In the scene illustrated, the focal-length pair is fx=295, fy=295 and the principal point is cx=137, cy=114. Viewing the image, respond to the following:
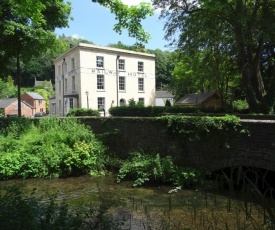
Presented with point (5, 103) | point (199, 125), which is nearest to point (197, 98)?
point (199, 125)

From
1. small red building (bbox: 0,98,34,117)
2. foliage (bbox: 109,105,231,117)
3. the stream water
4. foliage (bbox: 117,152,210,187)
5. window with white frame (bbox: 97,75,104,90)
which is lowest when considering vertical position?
the stream water

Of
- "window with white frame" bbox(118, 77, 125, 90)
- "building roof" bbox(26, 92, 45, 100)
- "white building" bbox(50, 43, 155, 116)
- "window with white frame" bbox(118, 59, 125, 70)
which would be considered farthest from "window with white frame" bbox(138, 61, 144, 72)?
"building roof" bbox(26, 92, 45, 100)

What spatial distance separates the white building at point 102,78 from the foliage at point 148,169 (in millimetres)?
24009

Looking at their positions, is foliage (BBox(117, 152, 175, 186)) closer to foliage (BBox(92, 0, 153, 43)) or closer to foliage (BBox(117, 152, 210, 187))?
foliage (BBox(117, 152, 210, 187))

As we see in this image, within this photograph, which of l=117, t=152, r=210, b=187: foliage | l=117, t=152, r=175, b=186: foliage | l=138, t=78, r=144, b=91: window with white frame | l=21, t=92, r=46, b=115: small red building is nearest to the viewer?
l=117, t=152, r=210, b=187: foliage

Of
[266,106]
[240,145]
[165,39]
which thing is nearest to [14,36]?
[165,39]

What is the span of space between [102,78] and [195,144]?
88.6 ft

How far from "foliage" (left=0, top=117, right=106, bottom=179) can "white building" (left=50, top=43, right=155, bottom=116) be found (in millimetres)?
20427

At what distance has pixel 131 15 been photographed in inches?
276

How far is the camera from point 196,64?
76.0 ft

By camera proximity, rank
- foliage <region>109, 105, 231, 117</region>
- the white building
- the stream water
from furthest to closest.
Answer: the white building
foliage <region>109, 105, 231, 117</region>
the stream water

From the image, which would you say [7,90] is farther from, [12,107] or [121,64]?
[121,64]

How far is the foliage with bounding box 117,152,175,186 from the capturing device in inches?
415

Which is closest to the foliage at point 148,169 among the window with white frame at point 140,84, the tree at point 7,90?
the window with white frame at point 140,84
